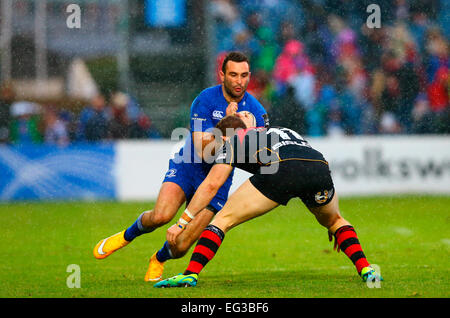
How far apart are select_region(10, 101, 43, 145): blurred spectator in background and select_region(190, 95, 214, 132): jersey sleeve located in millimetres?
9125

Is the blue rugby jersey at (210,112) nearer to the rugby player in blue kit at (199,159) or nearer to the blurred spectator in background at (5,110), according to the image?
the rugby player in blue kit at (199,159)

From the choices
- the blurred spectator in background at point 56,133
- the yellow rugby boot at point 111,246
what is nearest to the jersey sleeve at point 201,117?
the yellow rugby boot at point 111,246

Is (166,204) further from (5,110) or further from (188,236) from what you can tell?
(5,110)

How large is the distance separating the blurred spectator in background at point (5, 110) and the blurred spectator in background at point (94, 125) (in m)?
1.49

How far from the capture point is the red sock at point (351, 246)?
7.16 m

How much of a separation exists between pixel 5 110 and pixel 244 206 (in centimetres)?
1158

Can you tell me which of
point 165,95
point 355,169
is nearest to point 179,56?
point 165,95

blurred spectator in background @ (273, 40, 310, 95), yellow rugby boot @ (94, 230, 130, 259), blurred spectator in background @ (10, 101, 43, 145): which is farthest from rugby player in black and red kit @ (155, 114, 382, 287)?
blurred spectator in background @ (273, 40, 310, 95)

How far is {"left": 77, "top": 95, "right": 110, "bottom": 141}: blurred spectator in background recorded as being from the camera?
17067mm

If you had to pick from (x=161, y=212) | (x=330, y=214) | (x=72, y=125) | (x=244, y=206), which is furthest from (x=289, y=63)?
(x=244, y=206)

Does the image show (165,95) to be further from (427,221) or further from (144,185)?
(427,221)

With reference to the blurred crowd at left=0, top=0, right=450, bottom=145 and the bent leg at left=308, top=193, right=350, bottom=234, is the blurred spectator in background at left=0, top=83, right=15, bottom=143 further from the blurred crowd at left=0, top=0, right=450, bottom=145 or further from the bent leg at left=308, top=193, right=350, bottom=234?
the bent leg at left=308, top=193, right=350, bottom=234

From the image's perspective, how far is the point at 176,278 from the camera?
686 centimetres

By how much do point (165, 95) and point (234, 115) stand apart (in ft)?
39.7
